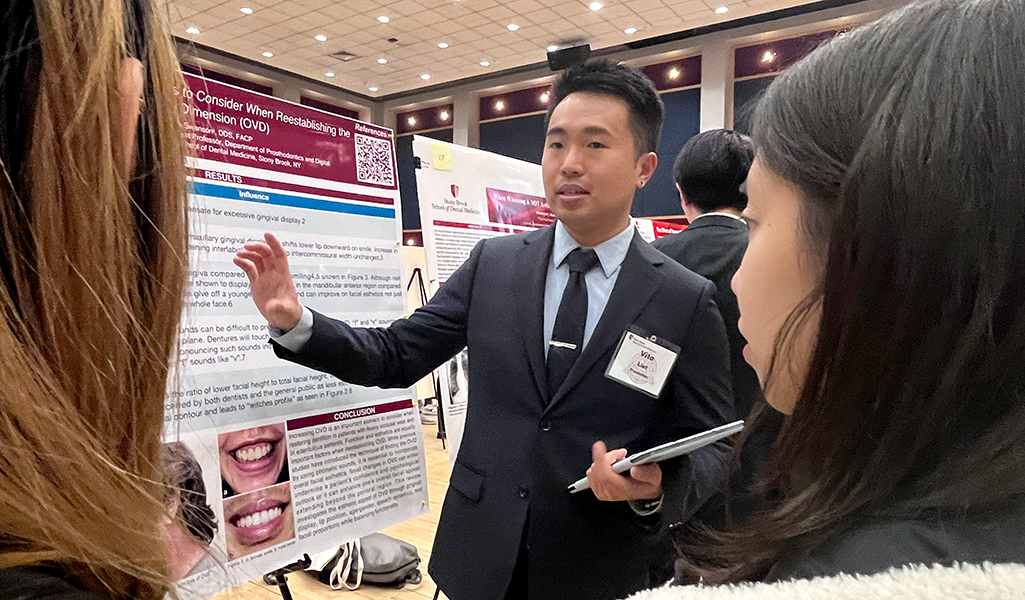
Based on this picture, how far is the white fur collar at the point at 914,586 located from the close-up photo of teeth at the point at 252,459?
117cm

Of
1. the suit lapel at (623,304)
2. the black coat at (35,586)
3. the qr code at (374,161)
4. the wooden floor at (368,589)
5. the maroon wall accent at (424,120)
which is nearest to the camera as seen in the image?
the black coat at (35,586)

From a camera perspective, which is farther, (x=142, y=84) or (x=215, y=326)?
(x=215, y=326)

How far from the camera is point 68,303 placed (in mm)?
398

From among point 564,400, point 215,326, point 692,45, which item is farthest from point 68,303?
point 692,45

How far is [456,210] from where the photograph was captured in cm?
217

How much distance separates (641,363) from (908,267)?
3.00 ft

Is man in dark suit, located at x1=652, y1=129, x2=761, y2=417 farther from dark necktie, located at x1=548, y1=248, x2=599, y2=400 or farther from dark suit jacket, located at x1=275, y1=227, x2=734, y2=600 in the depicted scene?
dark necktie, located at x1=548, y1=248, x2=599, y2=400

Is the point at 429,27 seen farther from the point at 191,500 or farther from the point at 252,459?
the point at 191,500

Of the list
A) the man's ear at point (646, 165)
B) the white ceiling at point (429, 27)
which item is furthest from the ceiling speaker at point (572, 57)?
the white ceiling at point (429, 27)

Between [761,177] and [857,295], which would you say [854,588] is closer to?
[857,295]

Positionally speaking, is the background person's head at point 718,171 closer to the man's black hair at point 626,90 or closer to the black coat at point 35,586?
the man's black hair at point 626,90

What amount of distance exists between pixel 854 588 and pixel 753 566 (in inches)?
7.2

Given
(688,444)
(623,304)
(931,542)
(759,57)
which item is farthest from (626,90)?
(759,57)

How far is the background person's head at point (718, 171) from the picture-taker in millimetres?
2123
